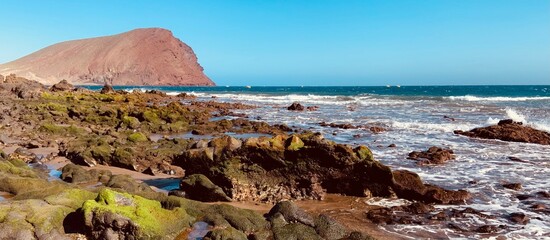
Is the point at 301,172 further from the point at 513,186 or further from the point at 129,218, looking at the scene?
the point at 513,186

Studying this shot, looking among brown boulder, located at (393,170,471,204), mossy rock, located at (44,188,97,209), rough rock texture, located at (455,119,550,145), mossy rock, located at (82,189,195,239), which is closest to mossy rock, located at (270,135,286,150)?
brown boulder, located at (393,170,471,204)

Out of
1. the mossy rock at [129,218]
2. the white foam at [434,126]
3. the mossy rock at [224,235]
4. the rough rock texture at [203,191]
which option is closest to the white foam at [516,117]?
the white foam at [434,126]

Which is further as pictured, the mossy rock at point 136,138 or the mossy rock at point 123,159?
the mossy rock at point 136,138

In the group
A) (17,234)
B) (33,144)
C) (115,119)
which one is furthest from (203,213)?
(115,119)

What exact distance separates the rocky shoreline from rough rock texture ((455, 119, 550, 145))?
5299 mm

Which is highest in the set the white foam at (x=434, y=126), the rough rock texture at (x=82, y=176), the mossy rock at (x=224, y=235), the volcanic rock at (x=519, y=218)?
the mossy rock at (x=224, y=235)

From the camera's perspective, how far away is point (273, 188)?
8750mm

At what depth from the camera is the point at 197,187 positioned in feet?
27.1

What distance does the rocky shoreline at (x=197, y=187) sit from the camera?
18.0 feet

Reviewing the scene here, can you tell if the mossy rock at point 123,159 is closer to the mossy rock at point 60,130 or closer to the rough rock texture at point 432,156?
the mossy rock at point 60,130

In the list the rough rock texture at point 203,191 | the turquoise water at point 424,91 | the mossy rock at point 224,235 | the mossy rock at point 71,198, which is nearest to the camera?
the mossy rock at point 224,235

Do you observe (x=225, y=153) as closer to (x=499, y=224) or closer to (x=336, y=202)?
(x=336, y=202)

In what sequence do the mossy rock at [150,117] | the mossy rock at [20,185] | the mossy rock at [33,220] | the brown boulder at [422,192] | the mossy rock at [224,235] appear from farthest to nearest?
the mossy rock at [150,117] → the brown boulder at [422,192] → the mossy rock at [20,185] → the mossy rock at [224,235] → the mossy rock at [33,220]

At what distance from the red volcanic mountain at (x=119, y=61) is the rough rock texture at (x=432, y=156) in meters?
170
